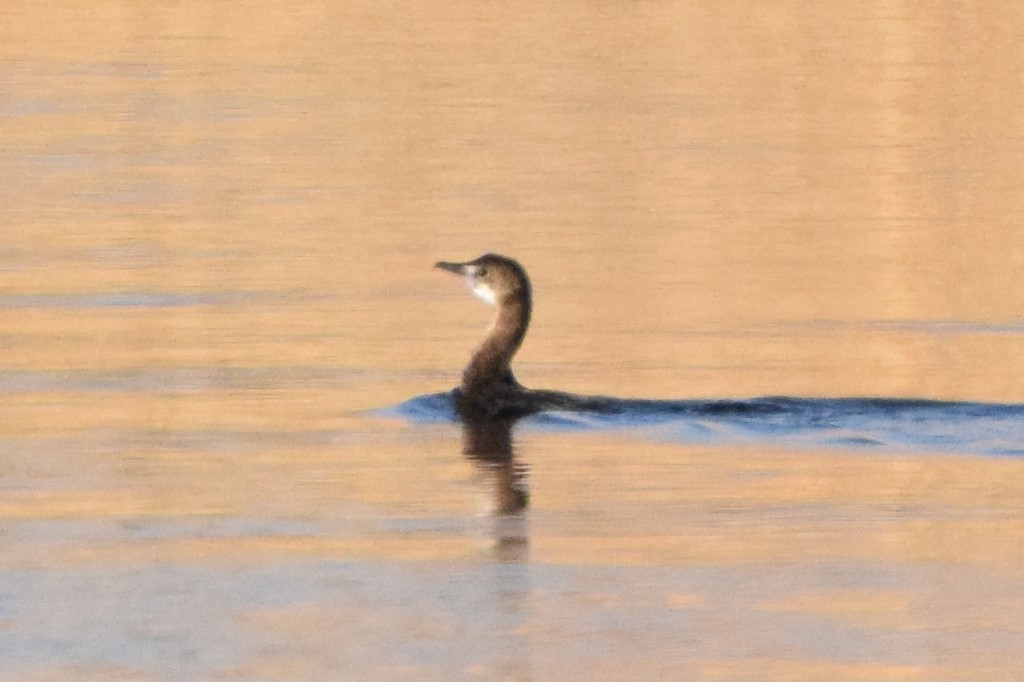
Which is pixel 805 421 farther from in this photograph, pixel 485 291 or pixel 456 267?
pixel 456 267

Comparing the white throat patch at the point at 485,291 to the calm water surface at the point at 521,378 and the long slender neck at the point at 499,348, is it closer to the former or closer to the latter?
the long slender neck at the point at 499,348

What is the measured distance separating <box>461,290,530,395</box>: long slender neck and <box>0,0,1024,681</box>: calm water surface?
1.68 feet

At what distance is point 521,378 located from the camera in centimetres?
1777

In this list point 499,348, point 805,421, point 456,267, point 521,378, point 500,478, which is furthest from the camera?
point 521,378

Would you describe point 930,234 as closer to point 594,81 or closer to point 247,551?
point 247,551

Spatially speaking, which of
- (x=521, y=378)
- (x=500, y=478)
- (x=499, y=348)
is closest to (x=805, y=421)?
(x=499, y=348)

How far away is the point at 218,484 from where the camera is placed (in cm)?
1394

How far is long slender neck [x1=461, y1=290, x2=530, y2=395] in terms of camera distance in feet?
55.0

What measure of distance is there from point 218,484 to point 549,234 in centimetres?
1151

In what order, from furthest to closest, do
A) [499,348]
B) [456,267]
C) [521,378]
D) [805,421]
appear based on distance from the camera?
[521,378], [456,267], [499,348], [805,421]

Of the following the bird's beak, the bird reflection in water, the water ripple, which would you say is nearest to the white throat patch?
the bird's beak

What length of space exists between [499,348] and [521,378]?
93 cm

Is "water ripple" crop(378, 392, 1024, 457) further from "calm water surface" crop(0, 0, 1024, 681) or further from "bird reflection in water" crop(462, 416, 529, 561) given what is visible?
"bird reflection in water" crop(462, 416, 529, 561)

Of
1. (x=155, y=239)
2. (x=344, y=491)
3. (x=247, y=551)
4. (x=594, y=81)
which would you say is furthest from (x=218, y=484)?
(x=594, y=81)
